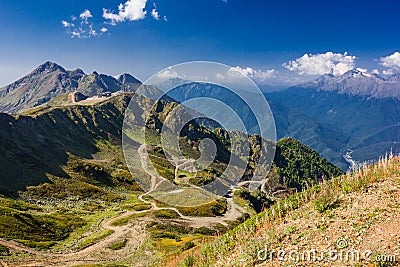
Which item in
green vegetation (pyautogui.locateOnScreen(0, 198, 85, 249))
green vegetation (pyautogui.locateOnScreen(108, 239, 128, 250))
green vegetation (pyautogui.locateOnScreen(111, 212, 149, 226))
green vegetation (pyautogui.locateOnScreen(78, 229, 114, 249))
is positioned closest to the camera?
green vegetation (pyautogui.locateOnScreen(108, 239, 128, 250))

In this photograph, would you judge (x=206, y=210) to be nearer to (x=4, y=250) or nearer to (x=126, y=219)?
(x=126, y=219)

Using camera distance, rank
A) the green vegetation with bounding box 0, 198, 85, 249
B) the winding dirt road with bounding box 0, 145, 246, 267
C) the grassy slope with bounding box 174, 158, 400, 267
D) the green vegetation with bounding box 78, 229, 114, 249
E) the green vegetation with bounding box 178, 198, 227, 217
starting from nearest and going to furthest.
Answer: the grassy slope with bounding box 174, 158, 400, 267, the winding dirt road with bounding box 0, 145, 246, 267, the green vegetation with bounding box 0, 198, 85, 249, the green vegetation with bounding box 78, 229, 114, 249, the green vegetation with bounding box 178, 198, 227, 217

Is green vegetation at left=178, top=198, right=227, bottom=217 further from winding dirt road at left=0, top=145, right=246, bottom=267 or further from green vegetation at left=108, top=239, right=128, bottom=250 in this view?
green vegetation at left=108, top=239, right=128, bottom=250

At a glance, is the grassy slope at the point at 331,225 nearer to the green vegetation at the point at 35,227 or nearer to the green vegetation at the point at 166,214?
the green vegetation at the point at 35,227

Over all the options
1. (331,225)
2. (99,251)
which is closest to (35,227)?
(99,251)

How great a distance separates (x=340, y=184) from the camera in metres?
20.7

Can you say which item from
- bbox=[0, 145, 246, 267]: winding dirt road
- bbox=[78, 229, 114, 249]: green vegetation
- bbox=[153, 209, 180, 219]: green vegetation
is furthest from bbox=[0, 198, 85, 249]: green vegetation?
bbox=[153, 209, 180, 219]: green vegetation

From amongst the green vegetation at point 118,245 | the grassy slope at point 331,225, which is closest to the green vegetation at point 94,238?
the green vegetation at point 118,245

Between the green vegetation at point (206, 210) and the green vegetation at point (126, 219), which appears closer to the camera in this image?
the green vegetation at point (126, 219)

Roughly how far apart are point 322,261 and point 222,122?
60.0 ft

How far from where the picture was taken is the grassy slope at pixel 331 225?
46.0 feet

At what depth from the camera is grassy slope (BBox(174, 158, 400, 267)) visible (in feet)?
46.0

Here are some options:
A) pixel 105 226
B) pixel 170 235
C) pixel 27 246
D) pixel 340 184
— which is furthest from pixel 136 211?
pixel 340 184

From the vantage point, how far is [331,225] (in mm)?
15914
